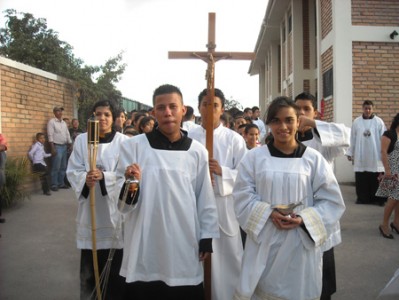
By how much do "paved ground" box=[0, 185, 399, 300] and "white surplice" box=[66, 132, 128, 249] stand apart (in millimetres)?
928

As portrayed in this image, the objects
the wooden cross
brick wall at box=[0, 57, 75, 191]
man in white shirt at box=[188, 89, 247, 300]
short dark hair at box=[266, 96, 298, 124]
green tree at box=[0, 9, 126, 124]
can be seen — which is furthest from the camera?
green tree at box=[0, 9, 126, 124]

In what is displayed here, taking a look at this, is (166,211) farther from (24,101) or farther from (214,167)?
(24,101)

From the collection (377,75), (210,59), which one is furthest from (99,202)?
(377,75)

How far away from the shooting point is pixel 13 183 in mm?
8461

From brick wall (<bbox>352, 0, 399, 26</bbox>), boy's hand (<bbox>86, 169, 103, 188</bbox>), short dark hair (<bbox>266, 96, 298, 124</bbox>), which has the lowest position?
boy's hand (<bbox>86, 169, 103, 188</bbox>)

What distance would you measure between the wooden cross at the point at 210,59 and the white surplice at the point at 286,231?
596mm

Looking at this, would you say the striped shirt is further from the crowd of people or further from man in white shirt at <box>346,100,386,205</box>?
the crowd of people

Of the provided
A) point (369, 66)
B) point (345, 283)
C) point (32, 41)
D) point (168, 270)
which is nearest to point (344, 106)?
point (369, 66)

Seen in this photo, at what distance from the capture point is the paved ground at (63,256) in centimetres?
449

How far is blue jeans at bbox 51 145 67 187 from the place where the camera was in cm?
1105

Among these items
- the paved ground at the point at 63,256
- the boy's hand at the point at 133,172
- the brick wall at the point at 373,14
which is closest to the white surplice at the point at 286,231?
the boy's hand at the point at 133,172

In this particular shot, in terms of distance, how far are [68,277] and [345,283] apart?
324cm

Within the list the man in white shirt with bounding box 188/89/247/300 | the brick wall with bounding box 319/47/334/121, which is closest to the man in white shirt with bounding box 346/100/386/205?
the brick wall with bounding box 319/47/334/121

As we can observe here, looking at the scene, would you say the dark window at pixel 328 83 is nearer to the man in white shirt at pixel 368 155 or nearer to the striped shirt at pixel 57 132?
the man in white shirt at pixel 368 155
